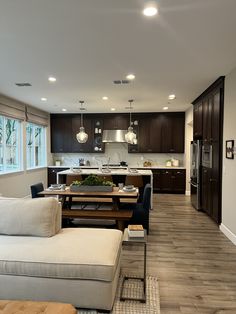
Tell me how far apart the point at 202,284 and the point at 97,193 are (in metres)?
2.15

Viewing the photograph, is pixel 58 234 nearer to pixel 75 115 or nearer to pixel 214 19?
pixel 214 19

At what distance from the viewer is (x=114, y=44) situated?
10.2ft

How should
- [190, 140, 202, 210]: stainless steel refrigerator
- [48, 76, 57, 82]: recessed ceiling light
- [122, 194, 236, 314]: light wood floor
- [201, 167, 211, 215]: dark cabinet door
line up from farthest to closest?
[190, 140, 202, 210]: stainless steel refrigerator
[201, 167, 211, 215]: dark cabinet door
[48, 76, 57, 82]: recessed ceiling light
[122, 194, 236, 314]: light wood floor

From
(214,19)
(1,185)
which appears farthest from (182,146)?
(214,19)

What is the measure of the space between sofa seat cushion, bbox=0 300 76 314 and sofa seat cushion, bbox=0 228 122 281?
1.50ft

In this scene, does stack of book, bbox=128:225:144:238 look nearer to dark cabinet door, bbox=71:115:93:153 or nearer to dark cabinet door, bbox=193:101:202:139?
dark cabinet door, bbox=193:101:202:139

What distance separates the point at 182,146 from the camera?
8.52 m

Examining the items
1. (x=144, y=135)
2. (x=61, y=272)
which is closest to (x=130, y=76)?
(x=61, y=272)

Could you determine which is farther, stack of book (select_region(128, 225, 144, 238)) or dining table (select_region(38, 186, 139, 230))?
dining table (select_region(38, 186, 139, 230))

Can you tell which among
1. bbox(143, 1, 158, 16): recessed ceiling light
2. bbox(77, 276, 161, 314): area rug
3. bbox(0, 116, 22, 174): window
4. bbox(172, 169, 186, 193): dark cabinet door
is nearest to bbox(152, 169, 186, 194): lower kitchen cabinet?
bbox(172, 169, 186, 193): dark cabinet door

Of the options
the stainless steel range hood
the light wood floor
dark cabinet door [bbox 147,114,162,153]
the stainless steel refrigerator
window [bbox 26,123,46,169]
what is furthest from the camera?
dark cabinet door [bbox 147,114,162,153]

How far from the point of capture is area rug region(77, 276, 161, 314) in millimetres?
2287

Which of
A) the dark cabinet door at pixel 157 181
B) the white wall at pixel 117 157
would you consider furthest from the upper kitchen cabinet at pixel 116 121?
the dark cabinet door at pixel 157 181

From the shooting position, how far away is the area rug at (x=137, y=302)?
90.0 inches
